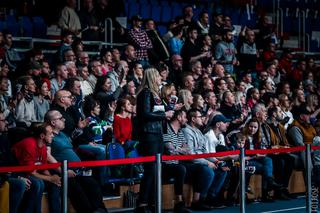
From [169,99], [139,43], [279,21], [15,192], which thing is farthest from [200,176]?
[279,21]

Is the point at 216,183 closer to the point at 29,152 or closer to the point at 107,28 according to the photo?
the point at 29,152

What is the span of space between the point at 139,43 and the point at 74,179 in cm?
573

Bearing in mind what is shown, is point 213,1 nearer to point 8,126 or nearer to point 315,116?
point 315,116

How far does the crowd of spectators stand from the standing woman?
0.05 ft

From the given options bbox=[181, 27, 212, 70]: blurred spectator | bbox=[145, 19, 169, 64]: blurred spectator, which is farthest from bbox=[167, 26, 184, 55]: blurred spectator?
bbox=[145, 19, 169, 64]: blurred spectator

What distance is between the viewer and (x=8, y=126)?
1333 centimetres

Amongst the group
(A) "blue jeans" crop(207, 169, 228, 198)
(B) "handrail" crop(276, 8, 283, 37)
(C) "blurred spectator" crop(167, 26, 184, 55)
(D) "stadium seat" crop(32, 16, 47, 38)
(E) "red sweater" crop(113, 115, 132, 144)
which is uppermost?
(B) "handrail" crop(276, 8, 283, 37)

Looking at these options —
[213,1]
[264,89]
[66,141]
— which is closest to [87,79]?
[66,141]

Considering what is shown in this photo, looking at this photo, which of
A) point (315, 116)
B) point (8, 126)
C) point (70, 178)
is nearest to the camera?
point (70, 178)

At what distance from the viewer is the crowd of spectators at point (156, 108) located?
12617mm

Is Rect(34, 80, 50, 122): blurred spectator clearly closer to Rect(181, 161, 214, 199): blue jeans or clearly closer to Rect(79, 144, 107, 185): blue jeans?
Rect(79, 144, 107, 185): blue jeans

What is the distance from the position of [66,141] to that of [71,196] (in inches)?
32.0

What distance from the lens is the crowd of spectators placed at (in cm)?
1262

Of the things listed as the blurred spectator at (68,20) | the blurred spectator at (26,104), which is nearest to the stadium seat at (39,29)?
the blurred spectator at (68,20)
